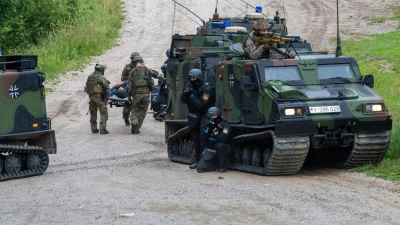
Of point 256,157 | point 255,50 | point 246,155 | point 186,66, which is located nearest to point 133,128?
point 186,66

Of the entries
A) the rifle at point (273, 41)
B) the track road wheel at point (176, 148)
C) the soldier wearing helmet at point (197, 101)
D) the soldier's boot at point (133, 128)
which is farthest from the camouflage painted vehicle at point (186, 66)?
the soldier's boot at point (133, 128)

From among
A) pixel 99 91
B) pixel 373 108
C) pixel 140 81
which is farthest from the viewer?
pixel 99 91

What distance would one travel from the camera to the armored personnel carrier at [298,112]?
47.4ft

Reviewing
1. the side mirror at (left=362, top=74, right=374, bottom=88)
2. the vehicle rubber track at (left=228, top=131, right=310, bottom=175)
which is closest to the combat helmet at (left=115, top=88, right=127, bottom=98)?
the vehicle rubber track at (left=228, top=131, right=310, bottom=175)

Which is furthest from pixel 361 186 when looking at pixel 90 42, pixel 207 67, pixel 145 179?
pixel 90 42

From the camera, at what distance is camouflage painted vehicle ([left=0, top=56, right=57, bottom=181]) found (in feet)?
51.0

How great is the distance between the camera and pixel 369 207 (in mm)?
11914

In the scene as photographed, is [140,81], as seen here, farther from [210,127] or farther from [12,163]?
[12,163]

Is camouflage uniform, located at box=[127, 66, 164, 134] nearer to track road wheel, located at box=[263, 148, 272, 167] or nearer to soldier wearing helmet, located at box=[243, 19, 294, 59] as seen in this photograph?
soldier wearing helmet, located at box=[243, 19, 294, 59]

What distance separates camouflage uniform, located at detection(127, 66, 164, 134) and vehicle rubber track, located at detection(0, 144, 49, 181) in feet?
19.4

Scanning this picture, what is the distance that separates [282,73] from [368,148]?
1.84 meters

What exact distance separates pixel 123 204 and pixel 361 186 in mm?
3558

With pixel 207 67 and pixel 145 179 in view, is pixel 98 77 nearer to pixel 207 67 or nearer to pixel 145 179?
pixel 207 67

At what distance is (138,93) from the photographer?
71.5 ft
